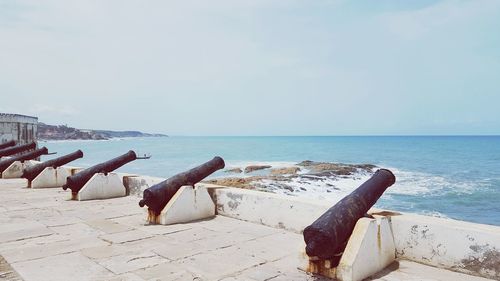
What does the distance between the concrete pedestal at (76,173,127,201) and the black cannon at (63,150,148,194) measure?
111 millimetres

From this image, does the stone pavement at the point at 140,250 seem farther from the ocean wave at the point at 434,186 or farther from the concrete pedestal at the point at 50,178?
the ocean wave at the point at 434,186

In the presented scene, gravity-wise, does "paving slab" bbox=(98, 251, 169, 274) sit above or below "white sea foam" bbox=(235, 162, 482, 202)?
above

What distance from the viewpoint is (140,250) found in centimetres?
436

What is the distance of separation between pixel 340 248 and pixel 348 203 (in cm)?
43

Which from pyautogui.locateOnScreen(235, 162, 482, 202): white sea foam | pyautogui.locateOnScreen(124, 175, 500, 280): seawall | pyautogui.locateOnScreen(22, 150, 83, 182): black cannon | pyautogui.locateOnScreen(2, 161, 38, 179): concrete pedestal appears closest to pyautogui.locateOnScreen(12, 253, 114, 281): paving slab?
pyautogui.locateOnScreen(124, 175, 500, 280): seawall

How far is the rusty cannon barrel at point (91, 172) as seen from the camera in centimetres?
776

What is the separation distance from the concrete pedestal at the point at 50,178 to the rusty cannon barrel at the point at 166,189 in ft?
17.5

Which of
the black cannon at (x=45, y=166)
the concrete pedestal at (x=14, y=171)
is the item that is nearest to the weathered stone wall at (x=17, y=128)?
the concrete pedestal at (x=14, y=171)

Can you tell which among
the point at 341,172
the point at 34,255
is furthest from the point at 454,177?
the point at 34,255

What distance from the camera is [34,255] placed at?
166 inches

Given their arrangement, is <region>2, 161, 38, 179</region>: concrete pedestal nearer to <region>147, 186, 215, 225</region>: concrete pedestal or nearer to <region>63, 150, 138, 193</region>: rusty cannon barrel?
<region>63, 150, 138, 193</region>: rusty cannon barrel

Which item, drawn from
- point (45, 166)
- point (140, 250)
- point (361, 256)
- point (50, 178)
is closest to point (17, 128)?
point (45, 166)

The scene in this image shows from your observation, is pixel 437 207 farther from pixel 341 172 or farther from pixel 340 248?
pixel 340 248

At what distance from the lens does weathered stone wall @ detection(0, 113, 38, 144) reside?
19.3 meters
